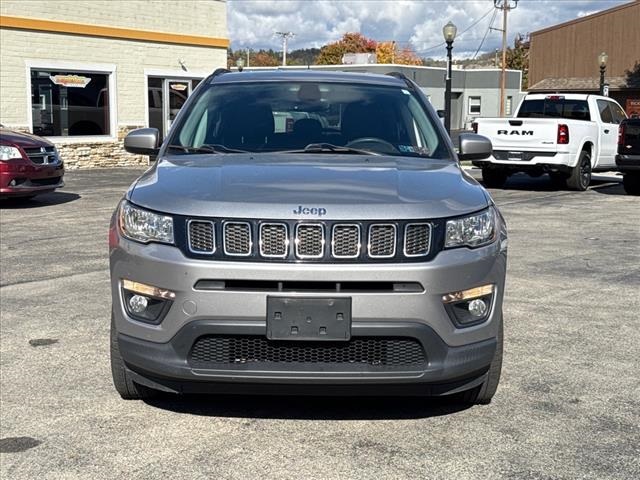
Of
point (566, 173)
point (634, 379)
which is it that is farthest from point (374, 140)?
point (566, 173)

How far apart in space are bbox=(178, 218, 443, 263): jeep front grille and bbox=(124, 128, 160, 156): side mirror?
6.11 feet

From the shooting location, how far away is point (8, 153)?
12562mm

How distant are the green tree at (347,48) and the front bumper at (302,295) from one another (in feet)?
333

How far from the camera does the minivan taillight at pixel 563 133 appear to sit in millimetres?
15984

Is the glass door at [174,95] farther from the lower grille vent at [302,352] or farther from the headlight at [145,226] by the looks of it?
the lower grille vent at [302,352]

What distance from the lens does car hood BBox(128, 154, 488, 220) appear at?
3625 mm

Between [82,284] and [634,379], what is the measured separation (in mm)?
4643

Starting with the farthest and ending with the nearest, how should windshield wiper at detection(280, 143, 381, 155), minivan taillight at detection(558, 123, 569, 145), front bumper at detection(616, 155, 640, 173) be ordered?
minivan taillight at detection(558, 123, 569, 145) → front bumper at detection(616, 155, 640, 173) → windshield wiper at detection(280, 143, 381, 155)

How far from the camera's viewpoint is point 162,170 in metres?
4.27

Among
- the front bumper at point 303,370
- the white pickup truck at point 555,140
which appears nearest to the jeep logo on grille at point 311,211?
the front bumper at point 303,370

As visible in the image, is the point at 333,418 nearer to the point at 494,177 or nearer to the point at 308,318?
the point at 308,318

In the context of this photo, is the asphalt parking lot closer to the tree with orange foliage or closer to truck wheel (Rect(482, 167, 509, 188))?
truck wheel (Rect(482, 167, 509, 188))

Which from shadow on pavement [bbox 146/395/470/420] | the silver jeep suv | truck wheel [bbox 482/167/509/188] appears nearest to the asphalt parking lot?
shadow on pavement [bbox 146/395/470/420]

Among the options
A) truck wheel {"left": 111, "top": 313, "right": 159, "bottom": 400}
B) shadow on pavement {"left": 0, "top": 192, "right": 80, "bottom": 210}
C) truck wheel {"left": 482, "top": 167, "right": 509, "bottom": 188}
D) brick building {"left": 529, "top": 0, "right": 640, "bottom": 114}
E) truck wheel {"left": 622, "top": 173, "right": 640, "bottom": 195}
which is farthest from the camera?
brick building {"left": 529, "top": 0, "right": 640, "bottom": 114}
